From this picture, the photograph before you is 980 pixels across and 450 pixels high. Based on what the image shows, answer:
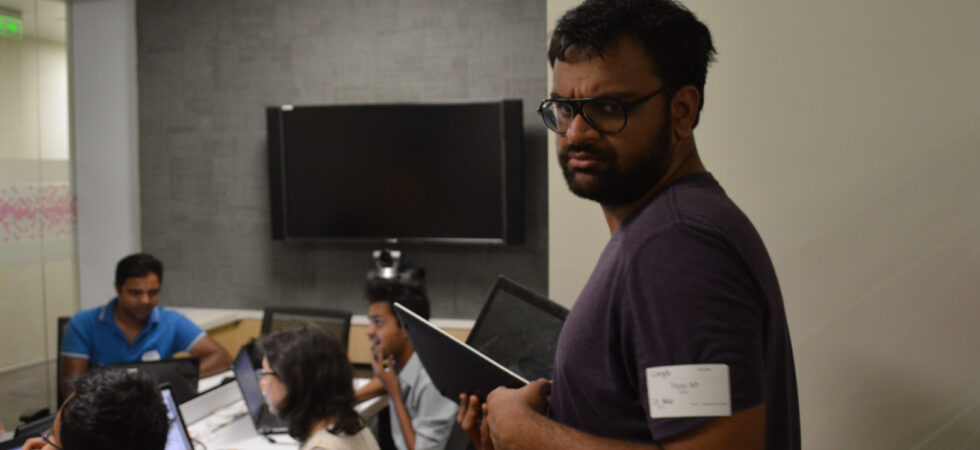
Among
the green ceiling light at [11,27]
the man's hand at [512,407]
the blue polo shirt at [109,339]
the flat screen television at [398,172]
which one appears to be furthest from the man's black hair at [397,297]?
the green ceiling light at [11,27]

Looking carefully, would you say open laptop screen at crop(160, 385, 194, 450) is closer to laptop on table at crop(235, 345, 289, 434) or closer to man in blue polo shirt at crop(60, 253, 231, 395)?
laptop on table at crop(235, 345, 289, 434)

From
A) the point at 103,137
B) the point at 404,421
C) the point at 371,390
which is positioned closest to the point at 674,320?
the point at 404,421

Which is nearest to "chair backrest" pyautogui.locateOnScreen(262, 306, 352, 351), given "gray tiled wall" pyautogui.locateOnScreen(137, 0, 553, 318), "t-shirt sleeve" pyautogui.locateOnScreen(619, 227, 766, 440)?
"gray tiled wall" pyautogui.locateOnScreen(137, 0, 553, 318)

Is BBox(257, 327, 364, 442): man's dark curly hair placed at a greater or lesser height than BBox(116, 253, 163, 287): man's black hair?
lesser

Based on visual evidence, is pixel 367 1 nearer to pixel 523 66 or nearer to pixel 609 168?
pixel 523 66

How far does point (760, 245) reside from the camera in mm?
797

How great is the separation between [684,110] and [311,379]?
1.53 metres

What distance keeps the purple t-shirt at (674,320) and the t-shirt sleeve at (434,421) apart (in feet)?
5.26

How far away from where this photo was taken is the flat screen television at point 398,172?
3.58 meters

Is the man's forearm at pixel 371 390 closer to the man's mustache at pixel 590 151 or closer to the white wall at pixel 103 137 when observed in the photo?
the man's mustache at pixel 590 151

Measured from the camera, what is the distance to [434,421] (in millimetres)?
2426

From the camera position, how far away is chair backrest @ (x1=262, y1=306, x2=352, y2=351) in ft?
9.93

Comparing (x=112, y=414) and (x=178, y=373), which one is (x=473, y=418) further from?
(x=178, y=373)

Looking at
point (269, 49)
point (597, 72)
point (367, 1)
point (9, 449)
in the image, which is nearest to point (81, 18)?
point (269, 49)
